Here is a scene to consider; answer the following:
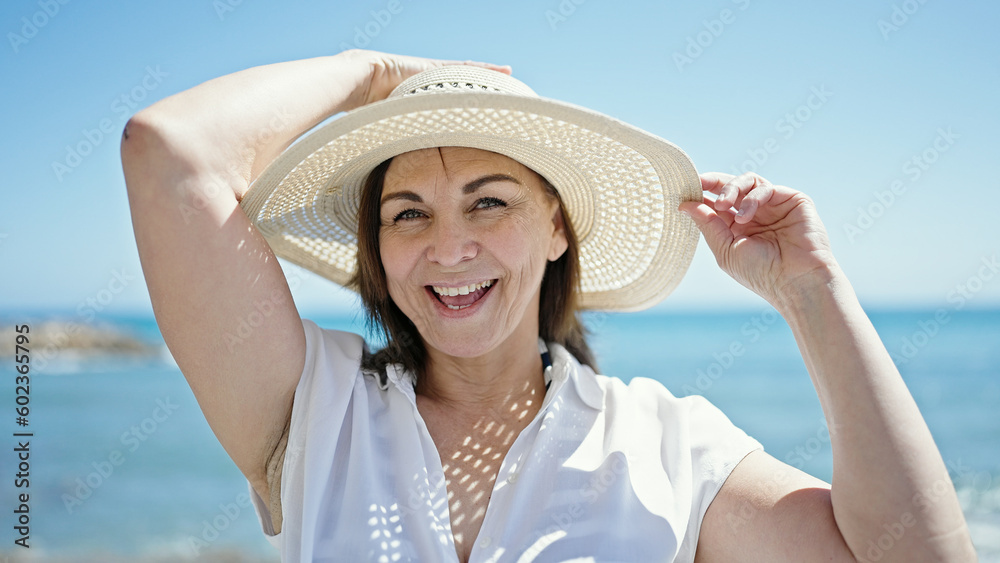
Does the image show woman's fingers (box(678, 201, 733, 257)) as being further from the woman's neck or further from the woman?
the woman's neck

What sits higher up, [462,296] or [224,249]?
[224,249]

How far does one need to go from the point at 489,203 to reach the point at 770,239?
2.89ft

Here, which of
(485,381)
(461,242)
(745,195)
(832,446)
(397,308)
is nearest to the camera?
(832,446)

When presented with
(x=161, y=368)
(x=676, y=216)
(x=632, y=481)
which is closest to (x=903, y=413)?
(x=632, y=481)

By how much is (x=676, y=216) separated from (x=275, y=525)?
1.66 m

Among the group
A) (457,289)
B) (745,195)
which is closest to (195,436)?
(457,289)

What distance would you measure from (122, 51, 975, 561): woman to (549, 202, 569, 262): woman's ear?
0.39ft

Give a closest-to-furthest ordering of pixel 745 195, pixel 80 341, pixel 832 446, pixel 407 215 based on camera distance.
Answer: pixel 832 446 → pixel 745 195 → pixel 407 215 → pixel 80 341

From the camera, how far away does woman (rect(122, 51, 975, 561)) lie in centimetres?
168

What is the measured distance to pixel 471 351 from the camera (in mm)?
2176

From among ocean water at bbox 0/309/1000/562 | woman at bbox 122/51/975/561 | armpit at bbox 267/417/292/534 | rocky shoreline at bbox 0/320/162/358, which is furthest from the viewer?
rocky shoreline at bbox 0/320/162/358

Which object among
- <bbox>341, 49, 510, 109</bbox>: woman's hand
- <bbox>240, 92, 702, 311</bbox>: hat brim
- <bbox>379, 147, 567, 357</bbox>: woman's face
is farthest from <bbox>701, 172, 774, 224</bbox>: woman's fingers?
<bbox>341, 49, 510, 109</bbox>: woman's hand

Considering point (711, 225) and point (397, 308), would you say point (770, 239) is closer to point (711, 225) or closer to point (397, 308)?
point (711, 225)

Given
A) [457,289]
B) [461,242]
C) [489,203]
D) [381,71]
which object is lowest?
[457,289]
